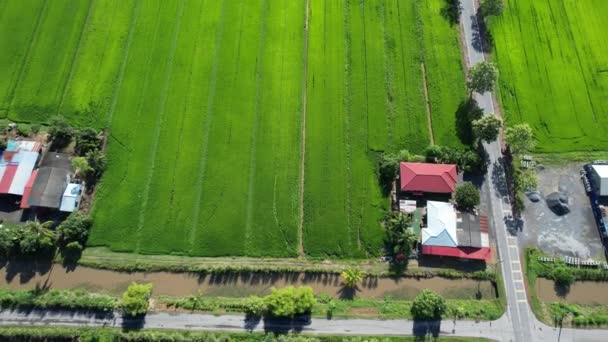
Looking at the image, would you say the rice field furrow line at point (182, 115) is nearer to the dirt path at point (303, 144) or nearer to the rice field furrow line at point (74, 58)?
the dirt path at point (303, 144)

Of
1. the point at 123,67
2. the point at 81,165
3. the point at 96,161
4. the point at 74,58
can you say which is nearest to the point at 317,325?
the point at 96,161

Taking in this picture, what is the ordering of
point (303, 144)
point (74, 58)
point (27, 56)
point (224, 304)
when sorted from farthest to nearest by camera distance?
1. point (74, 58)
2. point (27, 56)
3. point (303, 144)
4. point (224, 304)

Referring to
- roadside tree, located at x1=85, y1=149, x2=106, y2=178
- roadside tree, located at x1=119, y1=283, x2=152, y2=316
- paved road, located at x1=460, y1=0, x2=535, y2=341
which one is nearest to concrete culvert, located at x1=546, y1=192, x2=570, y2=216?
paved road, located at x1=460, y1=0, x2=535, y2=341

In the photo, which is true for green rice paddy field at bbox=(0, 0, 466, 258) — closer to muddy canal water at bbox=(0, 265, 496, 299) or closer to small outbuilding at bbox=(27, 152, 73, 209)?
muddy canal water at bbox=(0, 265, 496, 299)

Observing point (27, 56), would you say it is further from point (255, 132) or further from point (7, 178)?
point (255, 132)

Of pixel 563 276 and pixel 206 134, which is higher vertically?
pixel 206 134

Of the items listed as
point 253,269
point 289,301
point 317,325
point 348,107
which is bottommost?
point 317,325
